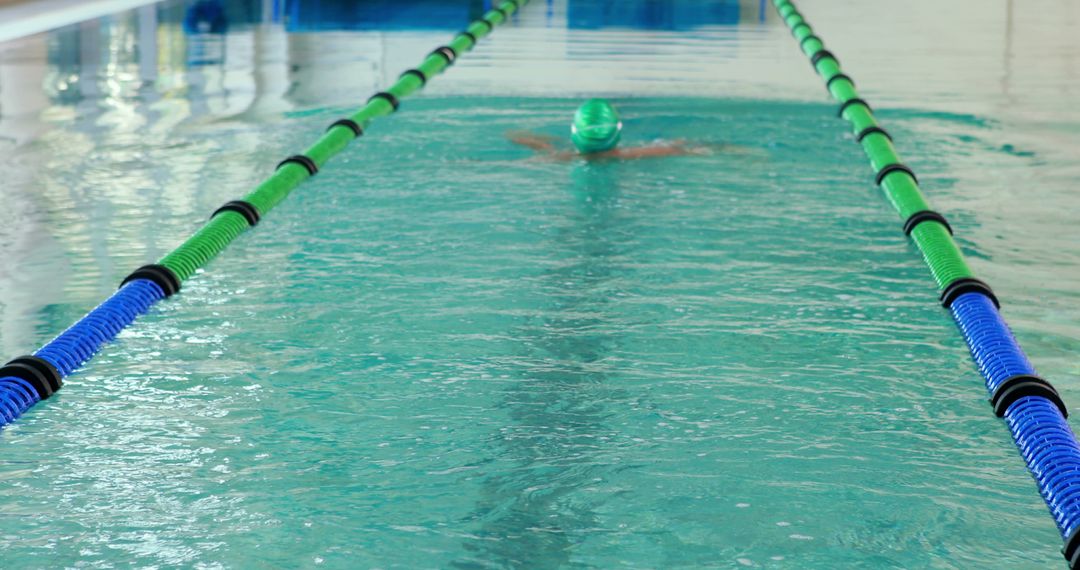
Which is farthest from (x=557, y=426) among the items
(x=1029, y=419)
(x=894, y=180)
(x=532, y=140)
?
(x=532, y=140)

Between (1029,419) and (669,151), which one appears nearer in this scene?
(1029,419)

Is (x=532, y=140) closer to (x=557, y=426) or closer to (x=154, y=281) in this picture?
(x=154, y=281)

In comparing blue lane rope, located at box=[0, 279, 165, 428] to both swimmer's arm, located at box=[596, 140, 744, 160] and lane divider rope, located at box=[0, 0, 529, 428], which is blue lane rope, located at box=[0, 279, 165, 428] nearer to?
lane divider rope, located at box=[0, 0, 529, 428]

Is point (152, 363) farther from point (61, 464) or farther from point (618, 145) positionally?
point (618, 145)

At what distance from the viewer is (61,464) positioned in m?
2.51

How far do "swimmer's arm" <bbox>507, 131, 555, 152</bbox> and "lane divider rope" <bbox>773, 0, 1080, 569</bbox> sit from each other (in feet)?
3.93

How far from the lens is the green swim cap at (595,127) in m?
5.06

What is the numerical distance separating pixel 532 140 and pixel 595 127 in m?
0.46

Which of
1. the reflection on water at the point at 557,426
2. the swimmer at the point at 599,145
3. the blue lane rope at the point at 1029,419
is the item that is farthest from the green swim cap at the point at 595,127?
the blue lane rope at the point at 1029,419

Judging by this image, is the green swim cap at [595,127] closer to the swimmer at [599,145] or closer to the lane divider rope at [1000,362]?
the swimmer at [599,145]

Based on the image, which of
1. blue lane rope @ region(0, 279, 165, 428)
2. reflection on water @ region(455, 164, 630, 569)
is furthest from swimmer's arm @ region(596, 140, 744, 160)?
blue lane rope @ region(0, 279, 165, 428)

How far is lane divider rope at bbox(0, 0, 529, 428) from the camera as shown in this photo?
2.80m

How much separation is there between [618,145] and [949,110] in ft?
6.14

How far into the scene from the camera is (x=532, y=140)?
5.49 meters
